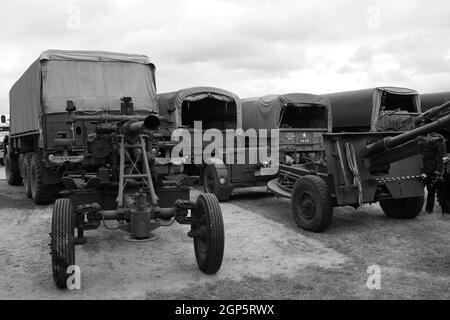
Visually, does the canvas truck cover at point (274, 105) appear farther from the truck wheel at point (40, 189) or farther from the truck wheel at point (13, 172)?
the truck wheel at point (13, 172)

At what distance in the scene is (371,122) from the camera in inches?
568

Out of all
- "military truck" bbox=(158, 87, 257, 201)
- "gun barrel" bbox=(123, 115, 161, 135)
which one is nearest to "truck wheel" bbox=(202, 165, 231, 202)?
"military truck" bbox=(158, 87, 257, 201)

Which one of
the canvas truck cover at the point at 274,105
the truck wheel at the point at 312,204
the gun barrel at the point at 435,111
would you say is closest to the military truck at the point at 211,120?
the canvas truck cover at the point at 274,105

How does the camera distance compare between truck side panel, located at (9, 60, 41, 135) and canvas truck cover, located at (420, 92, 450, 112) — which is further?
canvas truck cover, located at (420, 92, 450, 112)

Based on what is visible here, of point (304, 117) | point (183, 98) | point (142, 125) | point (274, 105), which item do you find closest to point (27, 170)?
point (183, 98)

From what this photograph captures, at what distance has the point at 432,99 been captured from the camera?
1598cm

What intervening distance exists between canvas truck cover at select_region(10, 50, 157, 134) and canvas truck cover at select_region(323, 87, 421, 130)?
7.46 metres

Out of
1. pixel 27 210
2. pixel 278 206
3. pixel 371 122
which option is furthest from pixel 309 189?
pixel 371 122

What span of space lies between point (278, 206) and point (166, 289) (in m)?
4.82

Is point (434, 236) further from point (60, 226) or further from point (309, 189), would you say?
point (60, 226)

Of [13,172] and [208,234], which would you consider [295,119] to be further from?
[208,234]

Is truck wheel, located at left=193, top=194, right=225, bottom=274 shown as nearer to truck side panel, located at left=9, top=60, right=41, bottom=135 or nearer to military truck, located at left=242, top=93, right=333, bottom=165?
truck side panel, located at left=9, top=60, right=41, bottom=135

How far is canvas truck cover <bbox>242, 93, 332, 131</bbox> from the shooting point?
1297 cm
